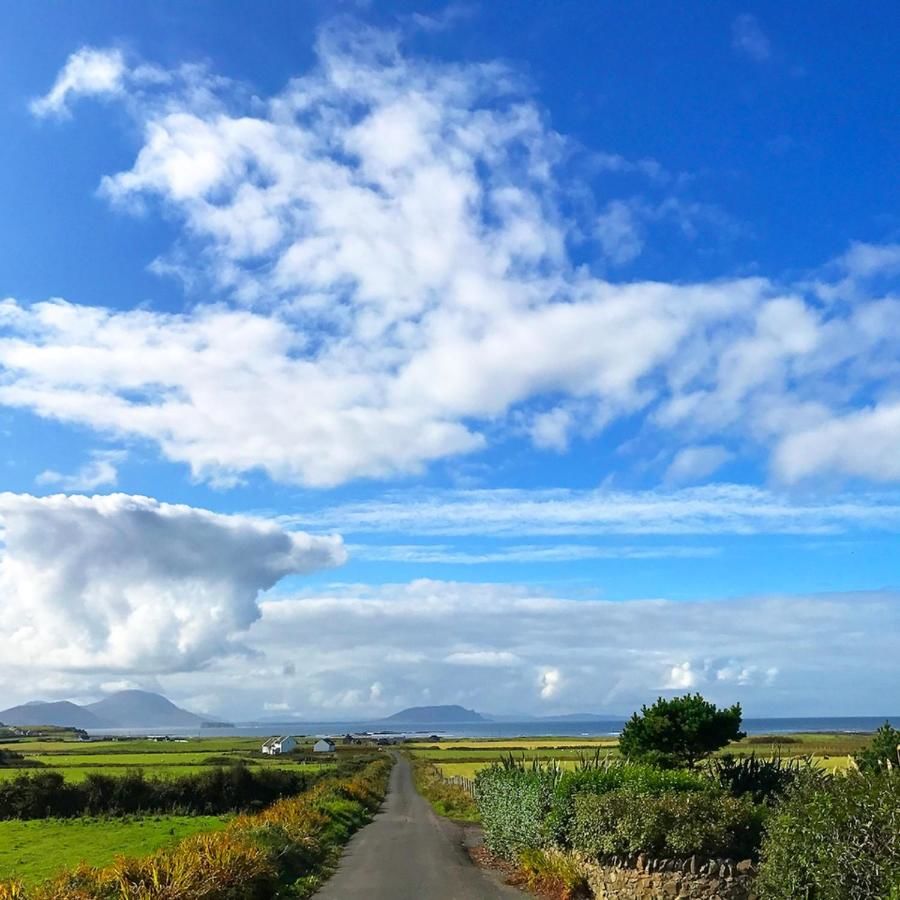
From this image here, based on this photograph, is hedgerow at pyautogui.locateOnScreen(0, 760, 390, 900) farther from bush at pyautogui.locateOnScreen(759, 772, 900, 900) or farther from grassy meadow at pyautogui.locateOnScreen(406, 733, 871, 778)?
bush at pyautogui.locateOnScreen(759, 772, 900, 900)

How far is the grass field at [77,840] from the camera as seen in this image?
3225 centimetres

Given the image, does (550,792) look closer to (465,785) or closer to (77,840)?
(77,840)

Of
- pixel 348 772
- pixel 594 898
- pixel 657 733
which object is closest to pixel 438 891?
pixel 594 898

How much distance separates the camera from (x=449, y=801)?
48500mm

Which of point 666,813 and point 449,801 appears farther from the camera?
point 449,801

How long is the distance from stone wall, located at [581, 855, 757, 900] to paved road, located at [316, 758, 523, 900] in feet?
13.1

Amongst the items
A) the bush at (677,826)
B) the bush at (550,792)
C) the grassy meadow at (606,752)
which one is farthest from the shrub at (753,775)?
the bush at (677,826)

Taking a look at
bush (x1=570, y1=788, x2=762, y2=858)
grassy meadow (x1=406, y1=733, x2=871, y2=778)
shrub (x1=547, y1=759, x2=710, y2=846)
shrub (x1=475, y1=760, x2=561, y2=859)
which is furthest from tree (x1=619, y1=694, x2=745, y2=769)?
bush (x1=570, y1=788, x2=762, y2=858)

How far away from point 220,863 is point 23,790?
5343cm

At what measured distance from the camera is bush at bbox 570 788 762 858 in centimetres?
1469

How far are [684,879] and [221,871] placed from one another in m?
8.22

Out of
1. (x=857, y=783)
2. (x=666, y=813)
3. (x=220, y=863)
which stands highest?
(x=857, y=783)

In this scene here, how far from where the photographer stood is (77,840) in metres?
43.5

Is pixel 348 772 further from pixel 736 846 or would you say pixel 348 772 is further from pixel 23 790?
pixel 736 846
